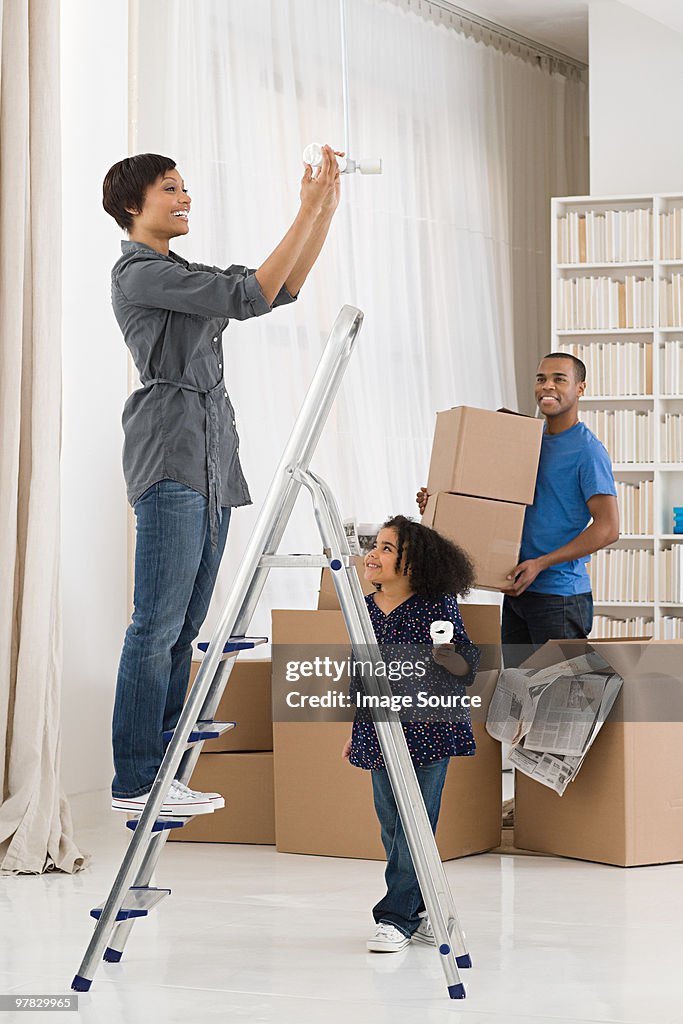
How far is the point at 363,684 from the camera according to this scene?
7.59 ft

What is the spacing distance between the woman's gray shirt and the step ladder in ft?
0.97

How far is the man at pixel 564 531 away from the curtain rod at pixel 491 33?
7.85ft

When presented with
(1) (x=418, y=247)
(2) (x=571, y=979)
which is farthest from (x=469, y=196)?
(2) (x=571, y=979)

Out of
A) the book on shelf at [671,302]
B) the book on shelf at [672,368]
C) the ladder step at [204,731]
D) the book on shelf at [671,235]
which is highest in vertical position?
the book on shelf at [671,235]

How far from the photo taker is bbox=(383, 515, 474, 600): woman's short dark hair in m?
2.67

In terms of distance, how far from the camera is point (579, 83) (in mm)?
6336

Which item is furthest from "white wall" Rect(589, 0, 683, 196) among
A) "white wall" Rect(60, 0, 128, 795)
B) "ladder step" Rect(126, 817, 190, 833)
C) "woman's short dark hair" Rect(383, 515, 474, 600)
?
"ladder step" Rect(126, 817, 190, 833)

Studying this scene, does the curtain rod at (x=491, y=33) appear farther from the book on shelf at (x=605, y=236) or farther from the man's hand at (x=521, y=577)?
the man's hand at (x=521, y=577)

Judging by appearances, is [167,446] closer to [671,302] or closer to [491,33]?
[671,302]

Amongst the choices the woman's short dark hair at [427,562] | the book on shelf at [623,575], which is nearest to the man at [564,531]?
the woman's short dark hair at [427,562]

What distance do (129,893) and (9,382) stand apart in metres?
1.54

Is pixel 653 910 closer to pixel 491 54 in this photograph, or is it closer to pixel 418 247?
pixel 418 247

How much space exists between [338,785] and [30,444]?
1.18 m

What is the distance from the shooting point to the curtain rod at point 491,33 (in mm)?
5457
